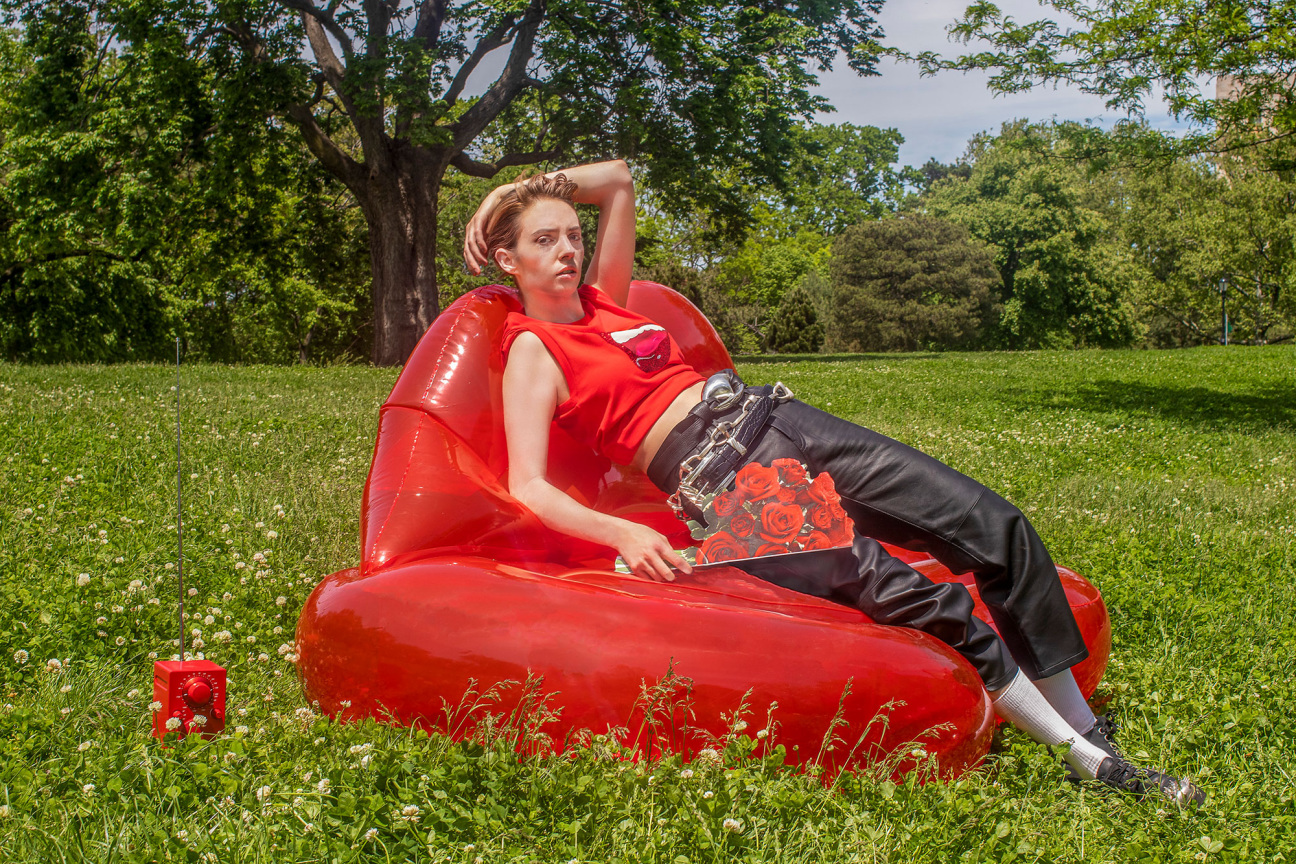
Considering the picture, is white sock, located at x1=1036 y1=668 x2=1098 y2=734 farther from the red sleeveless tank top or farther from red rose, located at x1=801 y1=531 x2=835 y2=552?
the red sleeveless tank top

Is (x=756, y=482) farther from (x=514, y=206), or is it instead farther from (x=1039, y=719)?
(x=514, y=206)

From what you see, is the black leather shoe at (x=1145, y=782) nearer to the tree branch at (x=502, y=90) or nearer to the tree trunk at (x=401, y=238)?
the tree trunk at (x=401, y=238)

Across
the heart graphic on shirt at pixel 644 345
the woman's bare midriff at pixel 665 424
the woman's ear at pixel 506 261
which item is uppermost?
the woman's ear at pixel 506 261

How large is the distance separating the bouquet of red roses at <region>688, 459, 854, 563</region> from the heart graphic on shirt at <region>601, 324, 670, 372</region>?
0.56 m

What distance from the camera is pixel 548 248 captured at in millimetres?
3410

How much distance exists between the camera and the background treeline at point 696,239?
53.8 feet

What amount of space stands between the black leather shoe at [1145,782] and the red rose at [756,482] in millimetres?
1180

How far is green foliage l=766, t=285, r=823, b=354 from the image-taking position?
1679 inches

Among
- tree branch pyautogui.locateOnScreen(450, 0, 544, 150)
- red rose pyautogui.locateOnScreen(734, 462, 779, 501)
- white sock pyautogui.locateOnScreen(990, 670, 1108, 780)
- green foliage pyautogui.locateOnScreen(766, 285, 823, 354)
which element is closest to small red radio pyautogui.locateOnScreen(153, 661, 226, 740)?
red rose pyautogui.locateOnScreen(734, 462, 779, 501)

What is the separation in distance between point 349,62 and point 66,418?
34.5 ft

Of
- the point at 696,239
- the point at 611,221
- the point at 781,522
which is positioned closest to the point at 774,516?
the point at 781,522

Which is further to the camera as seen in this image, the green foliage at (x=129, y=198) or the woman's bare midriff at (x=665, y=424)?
the green foliage at (x=129, y=198)

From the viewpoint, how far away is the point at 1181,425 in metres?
10.9

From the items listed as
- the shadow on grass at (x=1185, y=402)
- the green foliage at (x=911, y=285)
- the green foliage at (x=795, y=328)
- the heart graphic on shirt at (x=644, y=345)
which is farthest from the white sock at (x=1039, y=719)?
the green foliage at (x=911, y=285)
